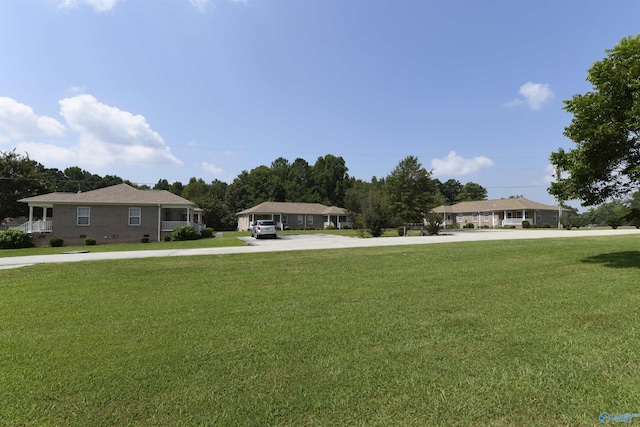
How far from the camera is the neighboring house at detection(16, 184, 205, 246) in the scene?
23.2 m

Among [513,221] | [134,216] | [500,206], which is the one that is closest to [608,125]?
[134,216]

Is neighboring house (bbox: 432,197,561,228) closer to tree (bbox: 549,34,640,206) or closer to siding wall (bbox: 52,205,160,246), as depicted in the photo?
siding wall (bbox: 52,205,160,246)

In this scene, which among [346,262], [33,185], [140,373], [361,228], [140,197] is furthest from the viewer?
[33,185]

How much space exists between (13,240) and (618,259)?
30.4m

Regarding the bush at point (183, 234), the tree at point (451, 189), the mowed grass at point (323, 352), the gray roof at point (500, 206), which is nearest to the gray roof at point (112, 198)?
the bush at point (183, 234)

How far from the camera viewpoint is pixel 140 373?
3.12 m

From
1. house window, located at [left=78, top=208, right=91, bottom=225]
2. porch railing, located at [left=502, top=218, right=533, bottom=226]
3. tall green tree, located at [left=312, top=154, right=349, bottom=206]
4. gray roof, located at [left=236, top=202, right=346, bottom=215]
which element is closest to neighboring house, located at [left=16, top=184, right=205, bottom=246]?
house window, located at [left=78, top=208, right=91, bottom=225]

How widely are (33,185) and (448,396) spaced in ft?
152

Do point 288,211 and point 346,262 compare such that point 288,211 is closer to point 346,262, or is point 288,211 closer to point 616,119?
point 346,262

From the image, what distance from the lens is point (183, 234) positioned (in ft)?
77.9

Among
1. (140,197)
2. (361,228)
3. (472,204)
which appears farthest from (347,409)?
(472,204)

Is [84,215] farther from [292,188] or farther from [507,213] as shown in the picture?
[507,213]

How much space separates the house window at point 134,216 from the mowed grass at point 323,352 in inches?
750

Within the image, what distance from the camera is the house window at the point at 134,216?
973 inches
